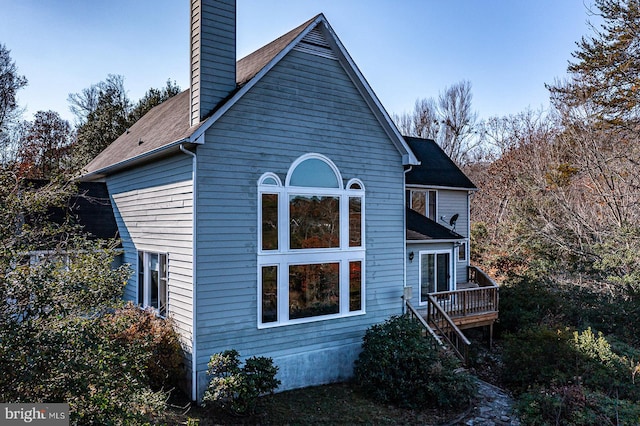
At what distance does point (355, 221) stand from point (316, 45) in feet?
14.4

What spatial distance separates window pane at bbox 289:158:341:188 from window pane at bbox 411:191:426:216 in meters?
6.99

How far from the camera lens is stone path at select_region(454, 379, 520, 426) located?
8547 millimetres

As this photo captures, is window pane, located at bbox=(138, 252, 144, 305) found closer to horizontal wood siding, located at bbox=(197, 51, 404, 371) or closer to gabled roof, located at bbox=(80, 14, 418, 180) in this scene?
gabled roof, located at bbox=(80, 14, 418, 180)

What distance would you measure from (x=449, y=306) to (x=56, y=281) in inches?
446

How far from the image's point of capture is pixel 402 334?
10.1 m

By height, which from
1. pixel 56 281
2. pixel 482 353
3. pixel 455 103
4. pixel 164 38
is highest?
pixel 455 103

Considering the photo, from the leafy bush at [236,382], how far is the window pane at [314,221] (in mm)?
2717

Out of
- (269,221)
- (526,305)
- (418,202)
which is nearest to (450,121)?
(418,202)

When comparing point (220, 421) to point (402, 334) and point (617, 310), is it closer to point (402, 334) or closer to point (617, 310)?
point (402, 334)

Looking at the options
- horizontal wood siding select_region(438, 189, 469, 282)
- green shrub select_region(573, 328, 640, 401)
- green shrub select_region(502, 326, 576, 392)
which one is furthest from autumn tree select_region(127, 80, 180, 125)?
green shrub select_region(573, 328, 640, 401)

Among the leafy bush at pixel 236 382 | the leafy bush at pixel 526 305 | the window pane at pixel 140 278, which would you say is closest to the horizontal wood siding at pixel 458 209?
the leafy bush at pixel 526 305

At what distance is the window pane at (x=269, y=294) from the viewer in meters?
9.23

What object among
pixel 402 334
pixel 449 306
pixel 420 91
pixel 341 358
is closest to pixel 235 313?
pixel 341 358

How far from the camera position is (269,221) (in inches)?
369
